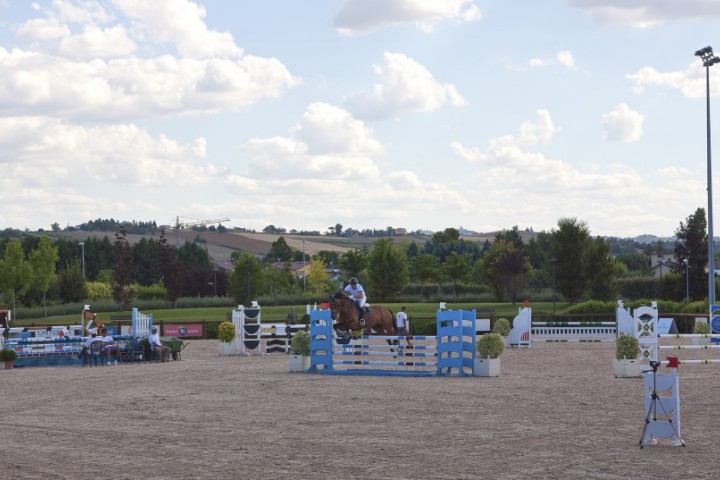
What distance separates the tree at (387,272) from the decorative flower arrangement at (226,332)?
60.8 metres

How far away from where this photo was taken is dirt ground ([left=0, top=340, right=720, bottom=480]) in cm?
1158

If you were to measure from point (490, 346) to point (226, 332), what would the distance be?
1282 centimetres

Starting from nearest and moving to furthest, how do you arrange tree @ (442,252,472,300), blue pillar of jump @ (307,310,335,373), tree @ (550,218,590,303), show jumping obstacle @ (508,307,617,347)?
blue pillar of jump @ (307,310,335,373), show jumping obstacle @ (508,307,617,347), tree @ (550,218,590,303), tree @ (442,252,472,300)

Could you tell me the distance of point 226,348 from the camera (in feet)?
113

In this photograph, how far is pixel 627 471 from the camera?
1114 centimetres

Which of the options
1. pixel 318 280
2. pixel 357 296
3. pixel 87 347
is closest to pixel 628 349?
pixel 357 296

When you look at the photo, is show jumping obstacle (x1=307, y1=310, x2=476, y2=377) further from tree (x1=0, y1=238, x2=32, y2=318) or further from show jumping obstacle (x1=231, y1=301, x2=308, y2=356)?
tree (x1=0, y1=238, x2=32, y2=318)

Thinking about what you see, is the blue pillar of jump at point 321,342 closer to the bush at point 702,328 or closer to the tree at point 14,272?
the bush at point 702,328

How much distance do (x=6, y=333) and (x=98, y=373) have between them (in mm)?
9901

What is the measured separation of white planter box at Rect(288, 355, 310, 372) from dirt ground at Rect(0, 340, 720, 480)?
1.40 m

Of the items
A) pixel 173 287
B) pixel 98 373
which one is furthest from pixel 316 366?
pixel 173 287

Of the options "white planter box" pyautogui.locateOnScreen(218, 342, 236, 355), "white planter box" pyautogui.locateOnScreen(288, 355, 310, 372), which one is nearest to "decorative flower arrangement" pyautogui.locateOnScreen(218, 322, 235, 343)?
"white planter box" pyautogui.locateOnScreen(218, 342, 236, 355)

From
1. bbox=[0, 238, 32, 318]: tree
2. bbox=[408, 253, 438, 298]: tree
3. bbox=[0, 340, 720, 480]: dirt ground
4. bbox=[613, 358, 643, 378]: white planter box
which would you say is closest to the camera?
bbox=[0, 340, 720, 480]: dirt ground

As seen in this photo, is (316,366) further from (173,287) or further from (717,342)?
(173,287)
